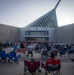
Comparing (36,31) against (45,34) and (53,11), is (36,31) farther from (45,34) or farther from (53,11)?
(53,11)

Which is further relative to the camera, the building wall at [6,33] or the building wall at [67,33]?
the building wall at [67,33]

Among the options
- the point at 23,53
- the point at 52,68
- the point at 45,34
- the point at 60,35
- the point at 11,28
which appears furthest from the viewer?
the point at 45,34

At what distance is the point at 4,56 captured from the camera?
28.3ft

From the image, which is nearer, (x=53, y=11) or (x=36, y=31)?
(x=36, y=31)

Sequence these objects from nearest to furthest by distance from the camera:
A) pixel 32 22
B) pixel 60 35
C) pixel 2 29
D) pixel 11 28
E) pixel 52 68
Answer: pixel 52 68, pixel 2 29, pixel 11 28, pixel 60 35, pixel 32 22

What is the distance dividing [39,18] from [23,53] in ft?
180

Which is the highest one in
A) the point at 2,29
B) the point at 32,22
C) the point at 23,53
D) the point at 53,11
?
the point at 53,11

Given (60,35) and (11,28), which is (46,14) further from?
(11,28)

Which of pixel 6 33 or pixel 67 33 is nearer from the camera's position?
pixel 6 33

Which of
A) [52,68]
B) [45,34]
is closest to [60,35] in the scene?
[45,34]

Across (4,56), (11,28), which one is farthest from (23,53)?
(11,28)

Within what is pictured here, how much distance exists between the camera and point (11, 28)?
42.9m

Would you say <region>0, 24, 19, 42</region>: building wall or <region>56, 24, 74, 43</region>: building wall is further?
<region>56, 24, 74, 43</region>: building wall

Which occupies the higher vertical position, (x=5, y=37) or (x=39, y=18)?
(x=39, y=18)
